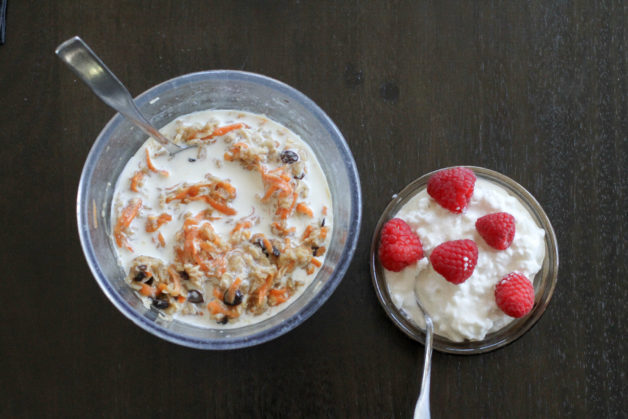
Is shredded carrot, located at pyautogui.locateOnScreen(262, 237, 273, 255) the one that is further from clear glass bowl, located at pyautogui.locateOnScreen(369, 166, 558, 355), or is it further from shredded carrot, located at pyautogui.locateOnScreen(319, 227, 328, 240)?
clear glass bowl, located at pyautogui.locateOnScreen(369, 166, 558, 355)

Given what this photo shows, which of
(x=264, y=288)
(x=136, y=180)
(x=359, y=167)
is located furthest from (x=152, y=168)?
(x=359, y=167)

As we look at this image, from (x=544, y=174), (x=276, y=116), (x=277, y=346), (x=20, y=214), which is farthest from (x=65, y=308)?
(x=544, y=174)

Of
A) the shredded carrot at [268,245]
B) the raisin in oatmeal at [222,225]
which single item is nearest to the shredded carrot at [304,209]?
the raisin in oatmeal at [222,225]

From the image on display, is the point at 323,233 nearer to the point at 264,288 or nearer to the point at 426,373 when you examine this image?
the point at 264,288

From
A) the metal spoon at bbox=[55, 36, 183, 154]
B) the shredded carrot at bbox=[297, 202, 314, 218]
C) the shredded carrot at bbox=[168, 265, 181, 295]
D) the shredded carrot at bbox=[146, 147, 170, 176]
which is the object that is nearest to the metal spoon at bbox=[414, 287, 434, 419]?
the shredded carrot at bbox=[297, 202, 314, 218]

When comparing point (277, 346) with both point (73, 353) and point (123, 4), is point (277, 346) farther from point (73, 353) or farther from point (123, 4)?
point (123, 4)

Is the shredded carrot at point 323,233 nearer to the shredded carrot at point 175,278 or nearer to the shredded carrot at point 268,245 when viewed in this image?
the shredded carrot at point 268,245
